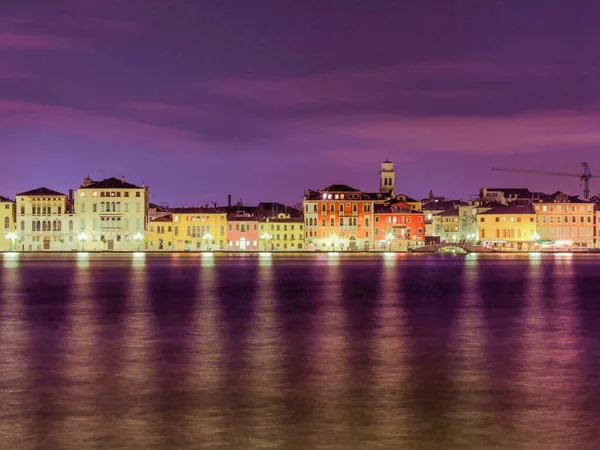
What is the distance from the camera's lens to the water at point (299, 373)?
11.1m

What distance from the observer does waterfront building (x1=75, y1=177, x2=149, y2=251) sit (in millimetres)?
92938

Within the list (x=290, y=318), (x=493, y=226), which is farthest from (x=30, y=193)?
(x=290, y=318)

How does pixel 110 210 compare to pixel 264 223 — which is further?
pixel 264 223

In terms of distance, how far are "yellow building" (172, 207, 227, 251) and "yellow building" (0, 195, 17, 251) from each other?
56.6 ft

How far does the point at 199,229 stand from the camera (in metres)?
97.1

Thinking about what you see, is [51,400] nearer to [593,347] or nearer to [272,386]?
[272,386]

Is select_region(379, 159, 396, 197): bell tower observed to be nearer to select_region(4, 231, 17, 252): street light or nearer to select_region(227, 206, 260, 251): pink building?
select_region(227, 206, 260, 251): pink building

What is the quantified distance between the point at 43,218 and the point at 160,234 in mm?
12608

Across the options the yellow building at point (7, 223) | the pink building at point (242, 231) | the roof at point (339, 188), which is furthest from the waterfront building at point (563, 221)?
the yellow building at point (7, 223)

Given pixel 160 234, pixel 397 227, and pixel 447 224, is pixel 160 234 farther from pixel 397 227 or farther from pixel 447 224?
pixel 447 224

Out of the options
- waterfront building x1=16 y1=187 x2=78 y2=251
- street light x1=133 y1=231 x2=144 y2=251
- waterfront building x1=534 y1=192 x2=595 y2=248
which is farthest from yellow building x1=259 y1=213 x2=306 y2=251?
waterfront building x1=534 y1=192 x2=595 y2=248

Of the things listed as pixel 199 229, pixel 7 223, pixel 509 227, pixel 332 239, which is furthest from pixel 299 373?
pixel 509 227

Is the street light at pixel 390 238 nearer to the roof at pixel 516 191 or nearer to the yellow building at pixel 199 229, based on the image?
the yellow building at pixel 199 229

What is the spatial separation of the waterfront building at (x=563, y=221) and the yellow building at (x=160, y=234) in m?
42.6
